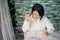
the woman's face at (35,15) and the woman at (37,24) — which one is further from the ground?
the woman's face at (35,15)

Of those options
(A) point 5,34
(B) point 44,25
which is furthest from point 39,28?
(A) point 5,34

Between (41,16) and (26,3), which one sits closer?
(41,16)

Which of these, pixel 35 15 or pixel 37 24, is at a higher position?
pixel 35 15

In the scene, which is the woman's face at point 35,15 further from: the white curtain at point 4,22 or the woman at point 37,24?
the white curtain at point 4,22

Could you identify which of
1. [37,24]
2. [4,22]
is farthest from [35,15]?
[4,22]

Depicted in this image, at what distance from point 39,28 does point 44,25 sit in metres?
0.07

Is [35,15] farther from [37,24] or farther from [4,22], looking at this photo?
[4,22]

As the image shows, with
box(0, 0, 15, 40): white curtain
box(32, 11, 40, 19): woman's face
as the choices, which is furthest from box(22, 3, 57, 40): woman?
box(0, 0, 15, 40): white curtain

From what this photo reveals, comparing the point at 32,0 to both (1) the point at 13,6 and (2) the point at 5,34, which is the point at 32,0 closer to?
(1) the point at 13,6

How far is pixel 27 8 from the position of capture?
266 centimetres

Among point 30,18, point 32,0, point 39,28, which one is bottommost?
point 39,28

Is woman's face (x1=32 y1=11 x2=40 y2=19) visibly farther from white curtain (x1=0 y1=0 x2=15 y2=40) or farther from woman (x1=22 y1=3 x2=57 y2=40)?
white curtain (x1=0 y1=0 x2=15 y2=40)

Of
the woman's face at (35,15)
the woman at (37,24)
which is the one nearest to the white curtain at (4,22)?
the woman at (37,24)

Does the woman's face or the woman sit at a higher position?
the woman's face
